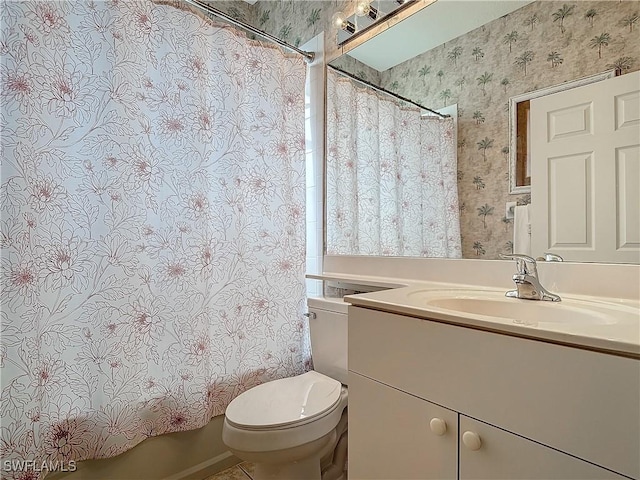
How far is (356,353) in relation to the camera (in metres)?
0.88

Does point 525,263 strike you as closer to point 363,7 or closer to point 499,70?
point 499,70

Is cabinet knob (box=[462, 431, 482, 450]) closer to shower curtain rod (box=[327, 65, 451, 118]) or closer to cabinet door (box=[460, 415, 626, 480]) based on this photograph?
cabinet door (box=[460, 415, 626, 480])

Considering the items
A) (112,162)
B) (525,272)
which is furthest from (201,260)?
(525,272)

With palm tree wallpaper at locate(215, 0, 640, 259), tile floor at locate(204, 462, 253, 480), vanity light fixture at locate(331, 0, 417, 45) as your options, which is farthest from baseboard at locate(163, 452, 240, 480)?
vanity light fixture at locate(331, 0, 417, 45)

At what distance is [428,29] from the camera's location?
1342 millimetres

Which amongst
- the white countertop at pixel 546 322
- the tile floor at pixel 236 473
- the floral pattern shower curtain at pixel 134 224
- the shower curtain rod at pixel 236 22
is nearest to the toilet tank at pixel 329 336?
the floral pattern shower curtain at pixel 134 224

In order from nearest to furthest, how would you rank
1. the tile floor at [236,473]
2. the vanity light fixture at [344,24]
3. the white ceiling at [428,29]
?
the white ceiling at [428,29]
the tile floor at [236,473]
the vanity light fixture at [344,24]

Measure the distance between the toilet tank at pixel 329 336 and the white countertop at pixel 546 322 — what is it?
43cm

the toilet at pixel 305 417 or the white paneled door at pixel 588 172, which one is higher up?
the white paneled door at pixel 588 172

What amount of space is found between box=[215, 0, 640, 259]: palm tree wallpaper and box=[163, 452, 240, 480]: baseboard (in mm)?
1370

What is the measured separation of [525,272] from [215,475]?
1.51 metres

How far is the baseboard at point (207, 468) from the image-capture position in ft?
4.59

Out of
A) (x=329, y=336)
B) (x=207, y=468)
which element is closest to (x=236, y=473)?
(x=207, y=468)

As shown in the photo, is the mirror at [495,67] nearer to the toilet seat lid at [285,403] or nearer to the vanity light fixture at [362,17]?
the vanity light fixture at [362,17]
